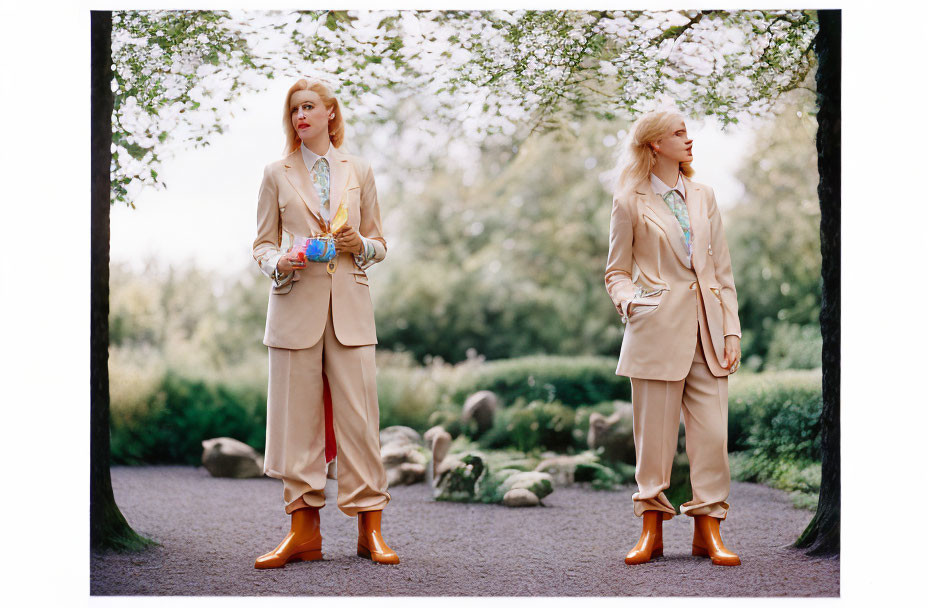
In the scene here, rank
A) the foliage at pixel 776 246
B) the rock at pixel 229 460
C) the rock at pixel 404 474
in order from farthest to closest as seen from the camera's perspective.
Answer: the foliage at pixel 776 246 < the rock at pixel 229 460 < the rock at pixel 404 474

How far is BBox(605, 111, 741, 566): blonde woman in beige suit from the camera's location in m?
4.66

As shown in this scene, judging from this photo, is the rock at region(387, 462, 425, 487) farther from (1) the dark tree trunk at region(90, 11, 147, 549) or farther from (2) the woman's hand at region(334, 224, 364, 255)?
(2) the woman's hand at region(334, 224, 364, 255)

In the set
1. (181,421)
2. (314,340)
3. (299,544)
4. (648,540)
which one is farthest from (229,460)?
(648,540)

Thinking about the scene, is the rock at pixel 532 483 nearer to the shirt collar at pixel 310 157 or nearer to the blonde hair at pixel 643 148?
the blonde hair at pixel 643 148

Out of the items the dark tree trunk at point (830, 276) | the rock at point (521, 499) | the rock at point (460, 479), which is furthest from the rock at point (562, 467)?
the dark tree trunk at point (830, 276)

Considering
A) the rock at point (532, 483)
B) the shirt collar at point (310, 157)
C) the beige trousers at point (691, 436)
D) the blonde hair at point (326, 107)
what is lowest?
the rock at point (532, 483)

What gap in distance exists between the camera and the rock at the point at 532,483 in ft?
23.7

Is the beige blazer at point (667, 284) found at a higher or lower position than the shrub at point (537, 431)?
higher

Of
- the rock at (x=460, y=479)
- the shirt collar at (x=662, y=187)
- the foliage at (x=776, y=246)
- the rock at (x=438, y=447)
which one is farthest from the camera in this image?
the foliage at (x=776, y=246)

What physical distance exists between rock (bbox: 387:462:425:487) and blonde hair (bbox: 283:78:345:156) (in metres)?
3.95

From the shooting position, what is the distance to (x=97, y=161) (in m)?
4.94

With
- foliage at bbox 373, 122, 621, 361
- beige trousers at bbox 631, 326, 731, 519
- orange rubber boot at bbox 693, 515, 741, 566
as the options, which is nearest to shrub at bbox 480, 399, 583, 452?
foliage at bbox 373, 122, 621, 361

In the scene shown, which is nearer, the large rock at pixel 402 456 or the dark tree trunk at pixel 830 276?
the dark tree trunk at pixel 830 276

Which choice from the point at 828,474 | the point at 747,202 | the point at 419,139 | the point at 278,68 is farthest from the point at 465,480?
the point at 419,139
